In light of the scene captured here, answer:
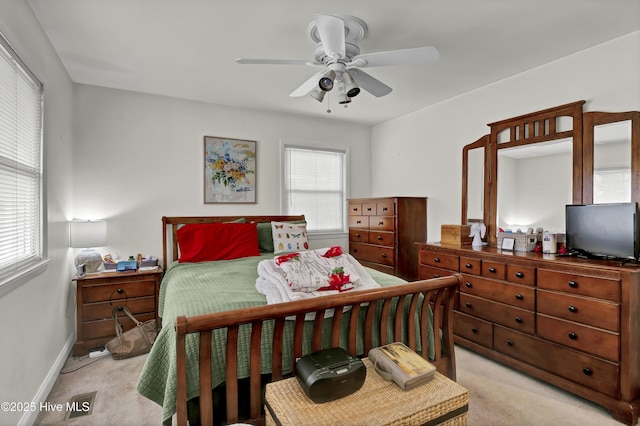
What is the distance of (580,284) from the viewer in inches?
84.1

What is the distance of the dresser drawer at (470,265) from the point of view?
280 centimetres

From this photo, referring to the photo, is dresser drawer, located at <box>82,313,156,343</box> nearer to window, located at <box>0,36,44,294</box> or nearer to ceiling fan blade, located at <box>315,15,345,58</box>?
window, located at <box>0,36,44,294</box>

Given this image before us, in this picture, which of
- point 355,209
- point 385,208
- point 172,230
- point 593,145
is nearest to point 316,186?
point 355,209

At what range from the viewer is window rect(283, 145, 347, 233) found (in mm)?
4367

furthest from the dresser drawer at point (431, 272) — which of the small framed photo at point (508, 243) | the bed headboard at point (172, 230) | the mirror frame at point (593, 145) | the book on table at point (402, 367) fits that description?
the bed headboard at point (172, 230)

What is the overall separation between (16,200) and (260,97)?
2.39m

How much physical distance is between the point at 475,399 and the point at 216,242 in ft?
8.51

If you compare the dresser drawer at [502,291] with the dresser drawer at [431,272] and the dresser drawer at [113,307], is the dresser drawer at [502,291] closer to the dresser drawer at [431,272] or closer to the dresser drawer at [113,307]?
the dresser drawer at [431,272]

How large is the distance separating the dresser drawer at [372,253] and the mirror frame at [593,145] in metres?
1.95

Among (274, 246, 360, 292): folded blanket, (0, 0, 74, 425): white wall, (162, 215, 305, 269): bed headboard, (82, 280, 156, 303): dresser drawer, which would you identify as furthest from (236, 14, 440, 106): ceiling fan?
(82, 280, 156, 303): dresser drawer

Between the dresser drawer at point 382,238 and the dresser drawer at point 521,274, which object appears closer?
the dresser drawer at point 521,274

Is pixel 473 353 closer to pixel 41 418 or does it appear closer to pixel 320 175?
pixel 320 175

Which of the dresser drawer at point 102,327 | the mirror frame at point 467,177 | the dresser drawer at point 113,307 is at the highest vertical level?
the mirror frame at point 467,177

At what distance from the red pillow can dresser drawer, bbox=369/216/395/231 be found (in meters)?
1.55
